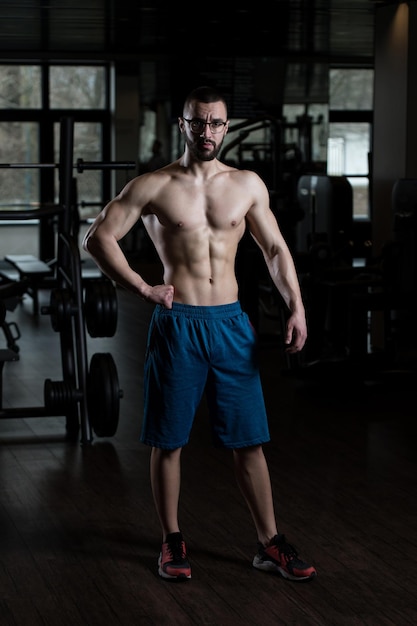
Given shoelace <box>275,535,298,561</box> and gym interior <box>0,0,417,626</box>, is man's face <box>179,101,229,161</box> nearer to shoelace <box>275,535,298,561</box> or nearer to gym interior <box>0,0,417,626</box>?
shoelace <box>275,535,298,561</box>

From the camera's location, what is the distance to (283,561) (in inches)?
117

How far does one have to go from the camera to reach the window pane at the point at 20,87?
12141 millimetres

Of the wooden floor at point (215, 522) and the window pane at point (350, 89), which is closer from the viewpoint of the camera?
the wooden floor at point (215, 522)

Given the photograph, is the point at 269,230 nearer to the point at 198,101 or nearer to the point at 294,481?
the point at 198,101

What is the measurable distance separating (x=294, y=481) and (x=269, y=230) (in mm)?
1357

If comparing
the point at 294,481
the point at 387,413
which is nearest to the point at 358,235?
the point at 387,413

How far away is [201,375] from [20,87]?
9853 mm

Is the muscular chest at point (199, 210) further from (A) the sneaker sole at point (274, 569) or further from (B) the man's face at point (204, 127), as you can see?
(A) the sneaker sole at point (274, 569)

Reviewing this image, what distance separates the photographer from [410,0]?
21.0 feet

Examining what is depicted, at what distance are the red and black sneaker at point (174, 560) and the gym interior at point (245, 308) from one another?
1.3 inches

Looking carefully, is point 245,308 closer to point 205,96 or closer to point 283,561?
point 283,561

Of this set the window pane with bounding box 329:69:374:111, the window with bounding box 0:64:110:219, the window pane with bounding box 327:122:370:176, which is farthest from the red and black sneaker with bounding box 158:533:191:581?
the window pane with bounding box 327:122:370:176

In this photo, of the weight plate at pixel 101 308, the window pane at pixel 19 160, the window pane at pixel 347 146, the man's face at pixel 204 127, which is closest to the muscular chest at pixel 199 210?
the man's face at pixel 204 127

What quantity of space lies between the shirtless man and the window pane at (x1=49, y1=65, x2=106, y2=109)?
960cm
